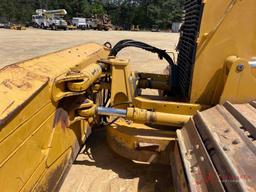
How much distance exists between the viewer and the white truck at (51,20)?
1641 inches

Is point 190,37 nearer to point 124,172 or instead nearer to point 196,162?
point 196,162

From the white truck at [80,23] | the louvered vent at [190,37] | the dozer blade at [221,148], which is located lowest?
the white truck at [80,23]

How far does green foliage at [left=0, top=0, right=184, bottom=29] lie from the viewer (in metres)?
57.1

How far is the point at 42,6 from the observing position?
6266cm

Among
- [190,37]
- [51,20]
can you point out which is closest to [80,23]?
[51,20]

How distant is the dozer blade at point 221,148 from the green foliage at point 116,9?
54793mm

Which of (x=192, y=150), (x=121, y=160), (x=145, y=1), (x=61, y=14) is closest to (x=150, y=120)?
(x=192, y=150)

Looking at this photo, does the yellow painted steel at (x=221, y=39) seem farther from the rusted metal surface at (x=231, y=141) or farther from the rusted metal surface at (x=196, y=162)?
the rusted metal surface at (x=196, y=162)

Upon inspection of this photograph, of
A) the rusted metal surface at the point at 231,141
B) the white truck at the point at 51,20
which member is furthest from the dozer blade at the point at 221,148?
the white truck at the point at 51,20

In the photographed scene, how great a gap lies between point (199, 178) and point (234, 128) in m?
0.51

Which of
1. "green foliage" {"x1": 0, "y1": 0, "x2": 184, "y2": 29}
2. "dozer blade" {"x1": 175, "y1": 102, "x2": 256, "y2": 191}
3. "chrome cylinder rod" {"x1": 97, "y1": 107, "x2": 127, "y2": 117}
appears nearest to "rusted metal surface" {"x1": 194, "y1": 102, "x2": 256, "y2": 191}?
"dozer blade" {"x1": 175, "y1": 102, "x2": 256, "y2": 191}

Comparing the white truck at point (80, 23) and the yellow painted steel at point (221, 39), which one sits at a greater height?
the yellow painted steel at point (221, 39)

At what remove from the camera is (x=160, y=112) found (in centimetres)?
289

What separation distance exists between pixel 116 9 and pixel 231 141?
6470 cm
